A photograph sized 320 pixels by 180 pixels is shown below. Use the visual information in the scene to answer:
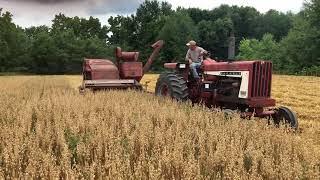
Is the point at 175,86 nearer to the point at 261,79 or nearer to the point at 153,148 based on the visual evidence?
the point at 261,79

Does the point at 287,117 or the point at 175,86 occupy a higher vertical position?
the point at 175,86

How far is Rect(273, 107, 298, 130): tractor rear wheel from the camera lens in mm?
9180

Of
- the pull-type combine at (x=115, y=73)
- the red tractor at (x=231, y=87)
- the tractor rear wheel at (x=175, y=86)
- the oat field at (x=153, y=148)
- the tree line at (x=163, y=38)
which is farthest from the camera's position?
the tree line at (x=163, y=38)

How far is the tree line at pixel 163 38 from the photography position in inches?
1997

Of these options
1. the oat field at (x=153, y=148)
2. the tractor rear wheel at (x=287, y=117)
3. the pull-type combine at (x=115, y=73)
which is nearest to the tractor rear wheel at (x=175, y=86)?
the oat field at (x=153, y=148)

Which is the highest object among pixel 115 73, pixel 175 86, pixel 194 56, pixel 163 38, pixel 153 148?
pixel 163 38

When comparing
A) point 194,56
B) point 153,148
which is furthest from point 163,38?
point 153,148

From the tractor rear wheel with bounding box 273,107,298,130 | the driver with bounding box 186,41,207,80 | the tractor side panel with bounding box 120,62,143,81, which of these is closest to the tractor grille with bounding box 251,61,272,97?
the tractor rear wheel with bounding box 273,107,298,130

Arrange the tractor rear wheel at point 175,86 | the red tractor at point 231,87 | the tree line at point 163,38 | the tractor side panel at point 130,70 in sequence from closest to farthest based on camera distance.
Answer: the red tractor at point 231,87 → the tractor rear wheel at point 175,86 → the tractor side panel at point 130,70 → the tree line at point 163,38

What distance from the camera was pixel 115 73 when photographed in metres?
17.1

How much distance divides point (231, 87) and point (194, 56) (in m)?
1.84

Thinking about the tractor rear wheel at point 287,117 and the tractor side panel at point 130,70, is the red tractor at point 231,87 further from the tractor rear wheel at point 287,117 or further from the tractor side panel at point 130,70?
the tractor side panel at point 130,70

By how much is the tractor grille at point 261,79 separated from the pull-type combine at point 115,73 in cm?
724

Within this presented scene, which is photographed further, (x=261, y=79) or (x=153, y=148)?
(x=261, y=79)
